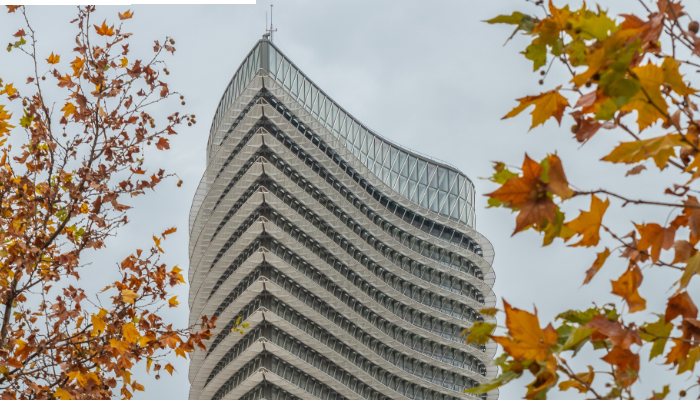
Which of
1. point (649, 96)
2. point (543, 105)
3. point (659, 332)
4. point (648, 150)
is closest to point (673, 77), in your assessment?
point (649, 96)

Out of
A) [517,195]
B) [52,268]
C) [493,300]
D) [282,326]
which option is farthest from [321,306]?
[517,195]

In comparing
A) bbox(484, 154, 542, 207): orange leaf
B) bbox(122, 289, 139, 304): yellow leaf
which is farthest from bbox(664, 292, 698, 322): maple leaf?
bbox(122, 289, 139, 304): yellow leaf

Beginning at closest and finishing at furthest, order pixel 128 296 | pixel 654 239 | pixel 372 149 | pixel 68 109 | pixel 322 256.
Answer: pixel 654 239 → pixel 128 296 → pixel 68 109 → pixel 322 256 → pixel 372 149

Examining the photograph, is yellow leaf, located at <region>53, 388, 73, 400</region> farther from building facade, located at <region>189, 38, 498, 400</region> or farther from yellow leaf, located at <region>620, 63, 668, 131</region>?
building facade, located at <region>189, 38, 498, 400</region>

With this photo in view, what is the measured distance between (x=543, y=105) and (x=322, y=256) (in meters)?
61.3

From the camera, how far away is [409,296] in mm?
76438

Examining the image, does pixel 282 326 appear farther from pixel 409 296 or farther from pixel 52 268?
pixel 52 268

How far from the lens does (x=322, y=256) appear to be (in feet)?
212

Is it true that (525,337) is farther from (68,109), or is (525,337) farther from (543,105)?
(68,109)

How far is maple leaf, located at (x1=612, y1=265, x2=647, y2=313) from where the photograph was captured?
3.55 metres

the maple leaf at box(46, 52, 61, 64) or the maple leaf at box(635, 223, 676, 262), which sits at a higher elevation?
the maple leaf at box(46, 52, 61, 64)

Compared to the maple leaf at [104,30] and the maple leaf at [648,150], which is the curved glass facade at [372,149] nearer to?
the maple leaf at [104,30]

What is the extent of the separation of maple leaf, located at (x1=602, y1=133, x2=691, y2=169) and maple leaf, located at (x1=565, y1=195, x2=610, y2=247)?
0.24 m

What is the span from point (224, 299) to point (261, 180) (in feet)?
41.7
